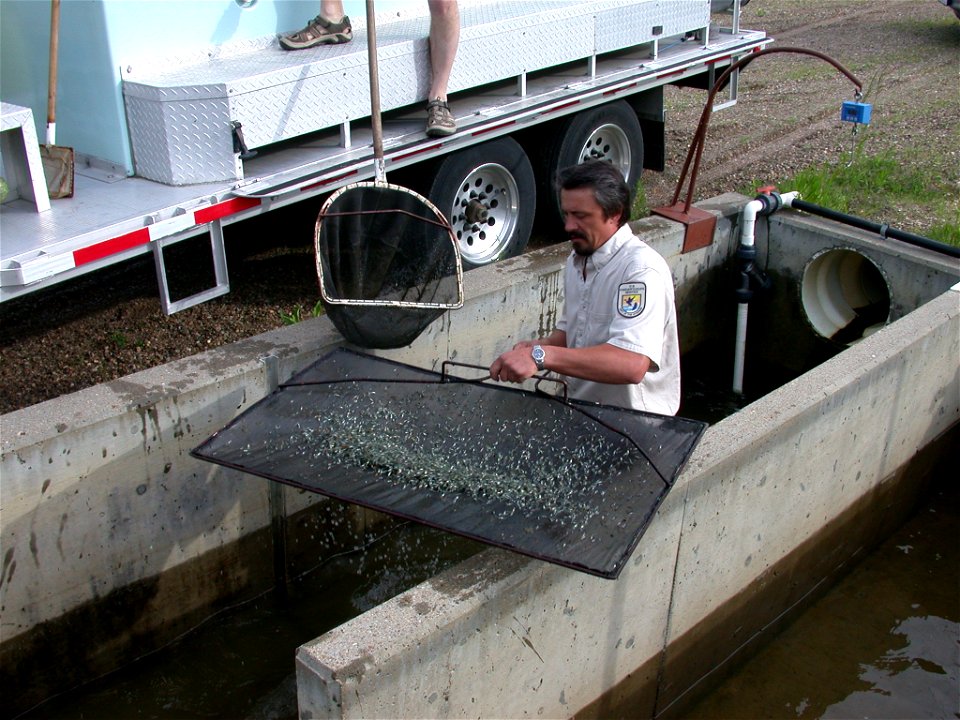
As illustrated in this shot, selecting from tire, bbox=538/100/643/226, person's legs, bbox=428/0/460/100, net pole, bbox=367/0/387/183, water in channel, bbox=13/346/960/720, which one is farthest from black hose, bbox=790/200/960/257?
net pole, bbox=367/0/387/183

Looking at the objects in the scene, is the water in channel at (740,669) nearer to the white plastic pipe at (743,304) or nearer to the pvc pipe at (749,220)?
the white plastic pipe at (743,304)

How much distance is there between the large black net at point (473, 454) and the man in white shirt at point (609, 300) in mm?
226

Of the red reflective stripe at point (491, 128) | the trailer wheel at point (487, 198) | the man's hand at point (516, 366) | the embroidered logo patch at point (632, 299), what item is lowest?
the trailer wheel at point (487, 198)

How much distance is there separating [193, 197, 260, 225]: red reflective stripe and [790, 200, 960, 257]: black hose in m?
3.60

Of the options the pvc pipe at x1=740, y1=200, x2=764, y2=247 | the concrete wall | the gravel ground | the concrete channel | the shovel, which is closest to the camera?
the concrete wall

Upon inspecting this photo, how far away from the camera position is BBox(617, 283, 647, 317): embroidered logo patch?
366cm

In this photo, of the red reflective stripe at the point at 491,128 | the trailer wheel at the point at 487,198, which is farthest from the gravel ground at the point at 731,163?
the red reflective stripe at the point at 491,128

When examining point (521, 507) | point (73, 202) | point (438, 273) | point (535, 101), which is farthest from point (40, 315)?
point (521, 507)

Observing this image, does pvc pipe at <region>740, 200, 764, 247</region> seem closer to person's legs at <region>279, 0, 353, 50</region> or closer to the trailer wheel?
the trailer wheel

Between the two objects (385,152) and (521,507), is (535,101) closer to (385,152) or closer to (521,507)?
(385,152)

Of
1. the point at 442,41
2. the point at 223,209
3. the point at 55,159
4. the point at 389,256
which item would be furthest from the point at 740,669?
the point at 55,159

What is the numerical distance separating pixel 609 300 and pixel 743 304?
124 inches

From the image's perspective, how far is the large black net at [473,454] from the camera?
3410 mm

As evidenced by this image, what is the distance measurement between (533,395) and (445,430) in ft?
1.24
